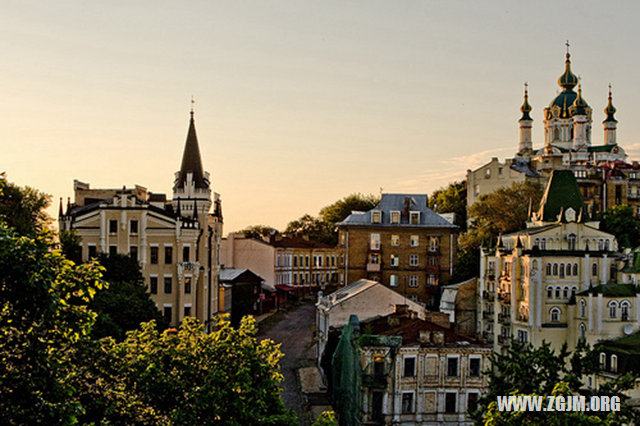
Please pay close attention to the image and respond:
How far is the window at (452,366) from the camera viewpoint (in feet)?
141

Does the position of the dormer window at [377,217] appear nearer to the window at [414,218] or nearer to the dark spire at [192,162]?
the window at [414,218]

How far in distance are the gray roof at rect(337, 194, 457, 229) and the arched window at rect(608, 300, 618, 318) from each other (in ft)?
70.5

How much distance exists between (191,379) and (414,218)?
4917cm

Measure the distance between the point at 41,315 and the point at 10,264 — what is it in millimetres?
1497

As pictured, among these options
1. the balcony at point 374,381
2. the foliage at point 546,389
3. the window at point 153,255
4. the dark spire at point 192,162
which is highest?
the dark spire at point 192,162

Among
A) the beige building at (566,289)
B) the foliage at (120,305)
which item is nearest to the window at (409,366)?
the beige building at (566,289)

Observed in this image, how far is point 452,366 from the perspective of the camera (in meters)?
43.2

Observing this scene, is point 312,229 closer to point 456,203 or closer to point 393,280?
point 456,203

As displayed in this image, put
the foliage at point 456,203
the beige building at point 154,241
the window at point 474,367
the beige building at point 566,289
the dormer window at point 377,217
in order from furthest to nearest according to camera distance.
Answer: the foliage at point 456,203 < the dormer window at point 377,217 < the beige building at point 154,241 < the beige building at point 566,289 < the window at point 474,367

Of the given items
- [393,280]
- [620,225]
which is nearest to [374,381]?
[393,280]

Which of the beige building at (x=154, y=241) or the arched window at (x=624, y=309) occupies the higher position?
the beige building at (x=154, y=241)

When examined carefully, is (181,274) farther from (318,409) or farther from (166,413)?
(166,413)

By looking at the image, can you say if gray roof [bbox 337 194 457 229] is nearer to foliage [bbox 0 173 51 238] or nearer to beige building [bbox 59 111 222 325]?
beige building [bbox 59 111 222 325]

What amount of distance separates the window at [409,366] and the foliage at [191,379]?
15669 millimetres
